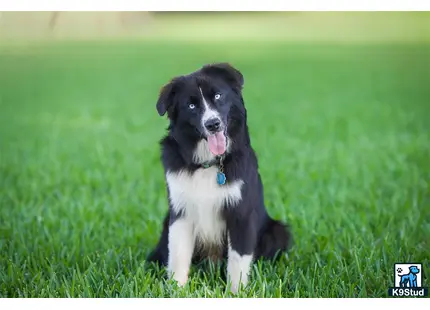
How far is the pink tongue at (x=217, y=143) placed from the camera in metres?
3.30

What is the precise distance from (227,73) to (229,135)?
1.00 ft

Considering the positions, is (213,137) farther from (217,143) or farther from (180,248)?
(180,248)

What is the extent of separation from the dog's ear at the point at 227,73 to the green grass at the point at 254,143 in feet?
2.41

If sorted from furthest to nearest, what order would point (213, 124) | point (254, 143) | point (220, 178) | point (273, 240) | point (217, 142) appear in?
1. point (254, 143)
2. point (273, 240)
3. point (220, 178)
4. point (217, 142)
5. point (213, 124)

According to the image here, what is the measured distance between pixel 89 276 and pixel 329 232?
4.83 feet

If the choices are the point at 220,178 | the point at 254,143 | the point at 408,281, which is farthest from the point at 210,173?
the point at 254,143

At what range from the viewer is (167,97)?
333 cm
